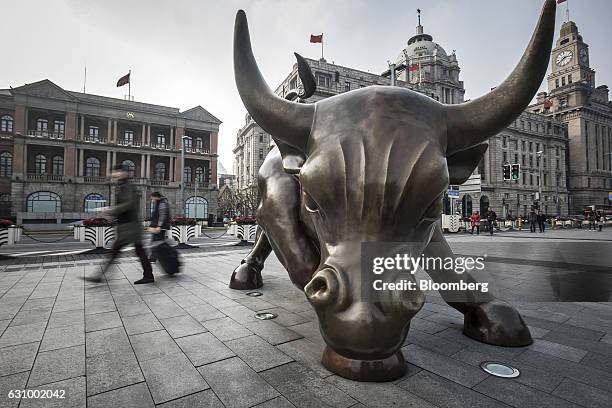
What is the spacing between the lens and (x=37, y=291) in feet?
16.9

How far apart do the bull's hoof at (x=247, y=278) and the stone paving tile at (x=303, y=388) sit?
2.93 metres

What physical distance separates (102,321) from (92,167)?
175 ft

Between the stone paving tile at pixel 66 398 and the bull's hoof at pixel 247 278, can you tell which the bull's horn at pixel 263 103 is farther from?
the bull's hoof at pixel 247 278

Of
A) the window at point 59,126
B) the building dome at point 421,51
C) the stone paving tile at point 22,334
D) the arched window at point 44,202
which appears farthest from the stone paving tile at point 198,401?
the building dome at point 421,51

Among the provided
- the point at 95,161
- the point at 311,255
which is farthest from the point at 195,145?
the point at 311,255

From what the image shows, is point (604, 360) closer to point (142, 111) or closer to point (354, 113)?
point (354, 113)

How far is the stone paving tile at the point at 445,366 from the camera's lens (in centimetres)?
212

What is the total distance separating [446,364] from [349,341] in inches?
51.9

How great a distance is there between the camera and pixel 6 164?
4403 cm

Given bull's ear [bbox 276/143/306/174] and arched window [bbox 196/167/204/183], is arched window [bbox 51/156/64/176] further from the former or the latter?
bull's ear [bbox 276/143/306/174]

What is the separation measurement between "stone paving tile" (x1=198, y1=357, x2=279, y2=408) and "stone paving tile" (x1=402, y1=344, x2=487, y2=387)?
1188 millimetres

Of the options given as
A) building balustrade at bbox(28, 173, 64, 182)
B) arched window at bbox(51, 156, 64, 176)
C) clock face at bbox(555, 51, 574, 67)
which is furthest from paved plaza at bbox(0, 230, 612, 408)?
clock face at bbox(555, 51, 574, 67)

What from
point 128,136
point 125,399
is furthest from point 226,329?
point 128,136

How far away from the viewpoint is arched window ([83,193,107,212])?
43.5 metres
